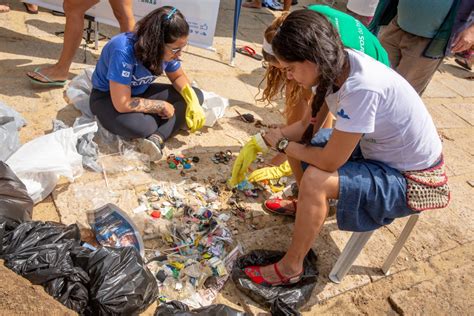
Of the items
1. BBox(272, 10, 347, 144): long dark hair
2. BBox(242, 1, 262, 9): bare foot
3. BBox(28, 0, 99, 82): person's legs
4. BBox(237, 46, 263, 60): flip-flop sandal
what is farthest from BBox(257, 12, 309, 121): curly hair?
BBox(242, 1, 262, 9): bare foot

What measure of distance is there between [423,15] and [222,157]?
5.85ft

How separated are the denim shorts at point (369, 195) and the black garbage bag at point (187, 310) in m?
0.71

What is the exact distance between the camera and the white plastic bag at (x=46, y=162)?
2342mm

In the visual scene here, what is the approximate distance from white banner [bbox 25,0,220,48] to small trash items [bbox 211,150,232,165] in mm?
1715

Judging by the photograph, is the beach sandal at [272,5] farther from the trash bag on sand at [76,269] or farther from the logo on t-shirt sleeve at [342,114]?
the trash bag on sand at [76,269]

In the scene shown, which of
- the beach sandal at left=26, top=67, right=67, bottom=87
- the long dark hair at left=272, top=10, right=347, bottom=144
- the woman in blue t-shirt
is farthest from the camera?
the beach sandal at left=26, top=67, right=67, bottom=87

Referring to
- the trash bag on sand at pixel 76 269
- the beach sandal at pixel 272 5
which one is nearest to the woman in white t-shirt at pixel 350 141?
the trash bag on sand at pixel 76 269

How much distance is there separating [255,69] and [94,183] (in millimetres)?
2778

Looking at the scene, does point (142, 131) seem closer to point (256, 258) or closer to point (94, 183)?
point (94, 183)

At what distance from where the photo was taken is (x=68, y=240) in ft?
6.37

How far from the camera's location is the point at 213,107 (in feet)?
11.6

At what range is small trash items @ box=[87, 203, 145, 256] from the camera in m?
2.21

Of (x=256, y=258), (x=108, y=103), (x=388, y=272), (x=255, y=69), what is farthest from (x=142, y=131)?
(x=255, y=69)

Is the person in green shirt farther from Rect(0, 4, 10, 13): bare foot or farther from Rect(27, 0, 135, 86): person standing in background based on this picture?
Rect(0, 4, 10, 13): bare foot
